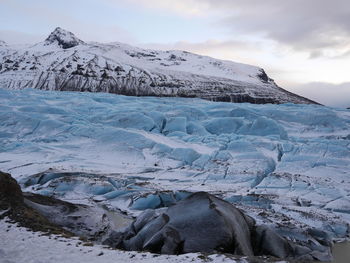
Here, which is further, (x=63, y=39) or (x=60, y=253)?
(x=63, y=39)

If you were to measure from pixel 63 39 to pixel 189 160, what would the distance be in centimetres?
10292

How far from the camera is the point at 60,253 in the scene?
8.35 m

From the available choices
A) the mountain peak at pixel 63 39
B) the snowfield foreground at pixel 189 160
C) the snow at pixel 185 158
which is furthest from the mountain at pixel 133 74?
the snowfield foreground at pixel 189 160

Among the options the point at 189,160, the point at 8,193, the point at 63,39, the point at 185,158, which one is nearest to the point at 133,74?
the point at 63,39

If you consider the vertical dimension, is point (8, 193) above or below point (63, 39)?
below

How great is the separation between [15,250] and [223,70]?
3709 inches

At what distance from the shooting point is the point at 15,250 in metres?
8.41

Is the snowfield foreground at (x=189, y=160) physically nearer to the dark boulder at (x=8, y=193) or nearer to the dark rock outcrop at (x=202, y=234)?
the dark rock outcrop at (x=202, y=234)

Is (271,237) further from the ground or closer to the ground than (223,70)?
closer to the ground

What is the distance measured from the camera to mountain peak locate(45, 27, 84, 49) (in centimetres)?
11275

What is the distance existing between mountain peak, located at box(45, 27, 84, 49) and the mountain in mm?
6213

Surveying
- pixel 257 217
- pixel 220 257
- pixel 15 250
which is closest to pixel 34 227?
pixel 15 250

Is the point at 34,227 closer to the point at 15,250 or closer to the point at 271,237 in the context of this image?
the point at 15,250

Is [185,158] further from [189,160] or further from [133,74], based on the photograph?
[133,74]
